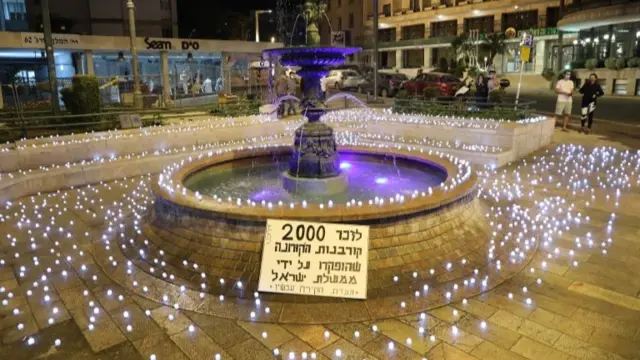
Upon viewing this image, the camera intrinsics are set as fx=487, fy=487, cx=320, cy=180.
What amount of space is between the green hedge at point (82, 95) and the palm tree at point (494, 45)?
1339 inches

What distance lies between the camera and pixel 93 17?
39.9 meters

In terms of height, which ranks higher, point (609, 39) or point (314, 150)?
point (609, 39)

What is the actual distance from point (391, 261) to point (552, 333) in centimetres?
165

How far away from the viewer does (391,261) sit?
517cm

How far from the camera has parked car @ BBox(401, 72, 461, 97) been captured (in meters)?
23.1

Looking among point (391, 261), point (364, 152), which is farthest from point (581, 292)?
point (364, 152)

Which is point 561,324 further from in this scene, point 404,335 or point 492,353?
point 404,335

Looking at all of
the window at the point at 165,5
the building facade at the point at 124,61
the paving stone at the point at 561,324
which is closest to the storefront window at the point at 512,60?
the building facade at the point at 124,61

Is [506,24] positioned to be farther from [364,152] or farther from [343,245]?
[343,245]

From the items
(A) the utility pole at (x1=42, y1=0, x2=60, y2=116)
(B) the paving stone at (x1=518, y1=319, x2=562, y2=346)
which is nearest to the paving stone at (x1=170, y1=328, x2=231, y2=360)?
(B) the paving stone at (x1=518, y1=319, x2=562, y2=346)

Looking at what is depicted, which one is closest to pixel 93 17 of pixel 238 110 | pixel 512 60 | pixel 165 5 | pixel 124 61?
pixel 165 5

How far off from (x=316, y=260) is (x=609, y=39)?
36.2 m

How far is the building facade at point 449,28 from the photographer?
40.0 m

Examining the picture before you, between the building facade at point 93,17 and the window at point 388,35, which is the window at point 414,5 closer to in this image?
the window at point 388,35
